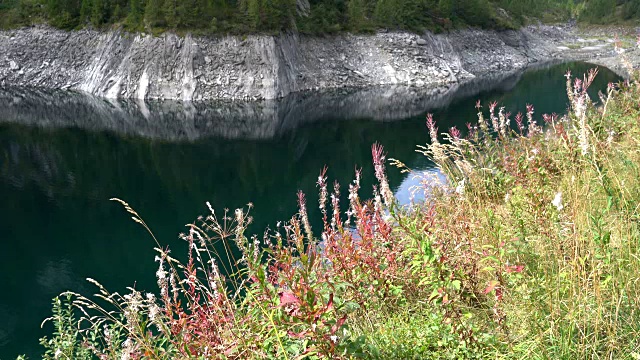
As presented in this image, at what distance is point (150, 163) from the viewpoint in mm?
31953

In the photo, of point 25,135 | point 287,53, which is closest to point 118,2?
point 287,53

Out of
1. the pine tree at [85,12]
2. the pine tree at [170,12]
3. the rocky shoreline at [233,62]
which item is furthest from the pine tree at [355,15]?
the pine tree at [85,12]

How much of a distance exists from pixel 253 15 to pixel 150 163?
31.6 meters

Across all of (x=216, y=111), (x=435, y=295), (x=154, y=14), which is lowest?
(x=216, y=111)

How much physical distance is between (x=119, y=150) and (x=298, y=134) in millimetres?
12396

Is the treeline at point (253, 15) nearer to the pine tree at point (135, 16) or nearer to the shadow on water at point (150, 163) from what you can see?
the pine tree at point (135, 16)

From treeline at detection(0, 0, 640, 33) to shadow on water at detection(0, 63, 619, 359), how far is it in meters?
10.2

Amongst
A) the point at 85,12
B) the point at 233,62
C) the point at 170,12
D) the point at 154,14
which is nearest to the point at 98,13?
the point at 85,12

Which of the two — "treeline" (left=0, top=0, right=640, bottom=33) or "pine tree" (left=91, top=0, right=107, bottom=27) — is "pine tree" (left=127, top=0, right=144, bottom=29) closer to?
"treeline" (left=0, top=0, right=640, bottom=33)

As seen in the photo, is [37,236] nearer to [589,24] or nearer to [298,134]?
[298,134]

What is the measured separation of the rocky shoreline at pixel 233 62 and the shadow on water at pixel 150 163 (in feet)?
11.1

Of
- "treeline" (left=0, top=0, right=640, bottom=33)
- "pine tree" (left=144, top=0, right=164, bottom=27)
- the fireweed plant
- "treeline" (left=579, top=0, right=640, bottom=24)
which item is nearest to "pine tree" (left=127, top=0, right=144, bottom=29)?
"treeline" (left=0, top=0, right=640, bottom=33)

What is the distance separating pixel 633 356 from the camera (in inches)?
136

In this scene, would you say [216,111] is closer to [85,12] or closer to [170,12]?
[170,12]
